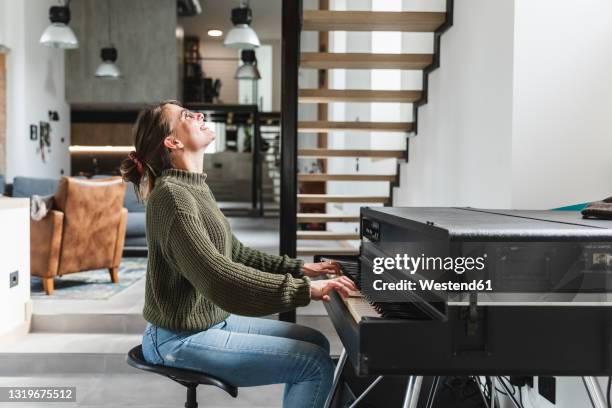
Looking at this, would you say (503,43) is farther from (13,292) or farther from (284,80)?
(13,292)

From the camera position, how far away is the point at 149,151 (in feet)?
5.93

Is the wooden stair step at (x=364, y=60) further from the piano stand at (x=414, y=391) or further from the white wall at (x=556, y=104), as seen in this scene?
the piano stand at (x=414, y=391)

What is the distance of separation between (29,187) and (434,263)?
7.04 metres

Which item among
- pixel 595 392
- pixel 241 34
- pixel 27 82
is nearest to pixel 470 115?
pixel 595 392

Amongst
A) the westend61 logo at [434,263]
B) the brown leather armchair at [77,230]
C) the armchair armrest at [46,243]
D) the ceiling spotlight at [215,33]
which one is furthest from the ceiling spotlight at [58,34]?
the westend61 logo at [434,263]

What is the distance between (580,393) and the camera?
2145 millimetres

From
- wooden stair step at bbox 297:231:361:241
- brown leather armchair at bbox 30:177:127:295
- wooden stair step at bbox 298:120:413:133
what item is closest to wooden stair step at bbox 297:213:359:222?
wooden stair step at bbox 297:231:361:241

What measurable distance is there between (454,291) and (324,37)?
934 cm

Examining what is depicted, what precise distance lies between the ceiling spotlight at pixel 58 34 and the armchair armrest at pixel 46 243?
3847 millimetres

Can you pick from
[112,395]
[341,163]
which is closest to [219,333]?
[112,395]

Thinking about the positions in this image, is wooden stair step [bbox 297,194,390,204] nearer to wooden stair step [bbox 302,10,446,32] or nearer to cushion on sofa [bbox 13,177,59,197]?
wooden stair step [bbox 302,10,446,32]

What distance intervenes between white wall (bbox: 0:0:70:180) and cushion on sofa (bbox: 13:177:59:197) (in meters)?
1.78

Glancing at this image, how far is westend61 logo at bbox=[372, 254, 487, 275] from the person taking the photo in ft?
4.00

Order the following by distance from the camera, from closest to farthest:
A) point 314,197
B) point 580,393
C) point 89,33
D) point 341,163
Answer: point 580,393, point 314,197, point 341,163, point 89,33
